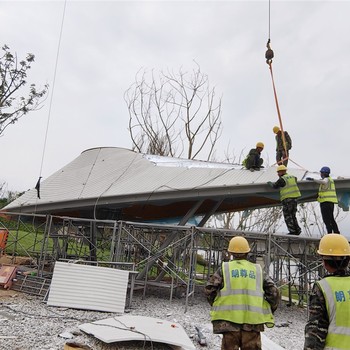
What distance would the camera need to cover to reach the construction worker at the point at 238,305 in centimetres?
377

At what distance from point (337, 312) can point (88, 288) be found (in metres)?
7.04

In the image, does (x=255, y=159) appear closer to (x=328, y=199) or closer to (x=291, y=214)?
(x=291, y=214)

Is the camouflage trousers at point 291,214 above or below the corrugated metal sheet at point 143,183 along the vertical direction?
below

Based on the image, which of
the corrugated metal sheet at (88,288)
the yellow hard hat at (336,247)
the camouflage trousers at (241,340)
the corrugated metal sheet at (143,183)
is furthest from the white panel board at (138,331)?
the corrugated metal sheet at (143,183)

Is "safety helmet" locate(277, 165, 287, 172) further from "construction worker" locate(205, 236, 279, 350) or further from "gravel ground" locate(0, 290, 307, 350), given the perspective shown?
"construction worker" locate(205, 236, 279, 350)

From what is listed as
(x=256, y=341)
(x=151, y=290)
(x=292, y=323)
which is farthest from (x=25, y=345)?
(x=151, y=290)

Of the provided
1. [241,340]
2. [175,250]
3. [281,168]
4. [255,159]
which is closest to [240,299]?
[241,340]

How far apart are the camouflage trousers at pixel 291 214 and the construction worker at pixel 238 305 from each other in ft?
19.4

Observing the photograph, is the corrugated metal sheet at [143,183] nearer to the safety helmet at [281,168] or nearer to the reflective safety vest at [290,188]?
the safety helmet at [281,168]

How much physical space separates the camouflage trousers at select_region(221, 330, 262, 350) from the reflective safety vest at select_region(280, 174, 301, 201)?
19.6 feet

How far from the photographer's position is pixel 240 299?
3.77 m

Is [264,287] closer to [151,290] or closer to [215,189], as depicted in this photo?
[215,189]

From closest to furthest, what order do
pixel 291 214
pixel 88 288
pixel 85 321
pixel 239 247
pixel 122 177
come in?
1. pixel 239 247
2. pixel 85 321
3. pixel 88 288
4. pixel 291 214
5. pixel 122 177

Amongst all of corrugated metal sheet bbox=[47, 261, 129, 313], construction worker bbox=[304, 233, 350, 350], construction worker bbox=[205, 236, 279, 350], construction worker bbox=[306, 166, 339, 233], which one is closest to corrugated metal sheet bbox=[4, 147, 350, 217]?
construction worker bbox=[306, 166, 339, 233]
